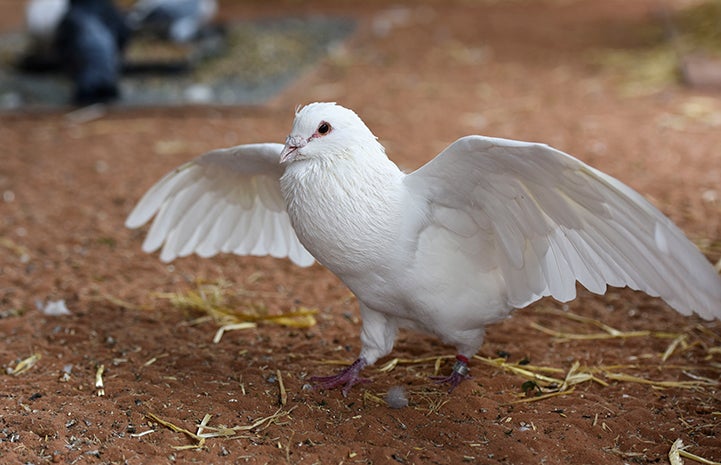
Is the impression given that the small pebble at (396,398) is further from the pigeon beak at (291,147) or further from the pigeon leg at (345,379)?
the pigeon beak at (291,147)

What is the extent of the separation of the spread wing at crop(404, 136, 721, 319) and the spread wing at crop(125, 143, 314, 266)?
0.82 metres

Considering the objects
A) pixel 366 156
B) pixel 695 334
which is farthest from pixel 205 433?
pixel 695 334

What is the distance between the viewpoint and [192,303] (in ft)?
11.9

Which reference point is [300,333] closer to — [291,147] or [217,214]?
[217,214]

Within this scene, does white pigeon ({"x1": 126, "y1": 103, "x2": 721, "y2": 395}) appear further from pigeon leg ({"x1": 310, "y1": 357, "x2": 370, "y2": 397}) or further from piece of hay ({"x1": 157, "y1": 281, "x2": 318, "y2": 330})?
piece of hay ({"x1": 157, "y1": 281, "x2": 318, "y2": 330})

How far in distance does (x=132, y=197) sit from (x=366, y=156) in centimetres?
271

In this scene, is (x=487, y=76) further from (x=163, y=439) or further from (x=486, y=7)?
(x=163, y=439)

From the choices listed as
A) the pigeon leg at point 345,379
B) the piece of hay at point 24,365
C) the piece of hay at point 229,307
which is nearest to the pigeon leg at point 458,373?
the pigeon leg at point 345,379

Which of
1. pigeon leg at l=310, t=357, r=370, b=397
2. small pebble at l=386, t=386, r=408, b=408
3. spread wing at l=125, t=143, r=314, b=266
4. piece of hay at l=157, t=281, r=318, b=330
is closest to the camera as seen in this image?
small pebble at l=386, t=386, r=408, b=408

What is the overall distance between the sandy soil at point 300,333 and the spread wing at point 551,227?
0.49 meters

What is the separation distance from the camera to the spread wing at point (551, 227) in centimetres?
224

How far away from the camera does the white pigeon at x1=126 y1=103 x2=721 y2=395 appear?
2.29 metres

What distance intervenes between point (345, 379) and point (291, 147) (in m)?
0.84

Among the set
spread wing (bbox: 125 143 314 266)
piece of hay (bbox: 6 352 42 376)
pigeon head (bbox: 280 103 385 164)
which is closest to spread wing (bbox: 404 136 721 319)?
pigeon head (bbox: 280 103 385 164)
